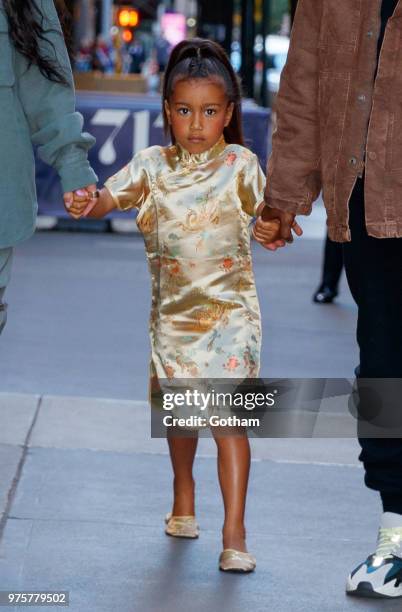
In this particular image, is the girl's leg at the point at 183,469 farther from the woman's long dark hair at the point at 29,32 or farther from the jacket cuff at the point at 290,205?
the woman's long dark hair at the point at 29,32

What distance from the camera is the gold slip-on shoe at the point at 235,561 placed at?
3.98 meters

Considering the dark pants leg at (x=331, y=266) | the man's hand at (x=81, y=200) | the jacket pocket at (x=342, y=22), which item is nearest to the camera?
the jacket pocket at (x=342, y=22)

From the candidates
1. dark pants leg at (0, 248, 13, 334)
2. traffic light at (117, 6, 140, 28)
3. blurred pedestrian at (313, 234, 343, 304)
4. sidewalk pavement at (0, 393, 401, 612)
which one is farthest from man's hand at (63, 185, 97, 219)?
traffic light at (117, 6, 140, 28)

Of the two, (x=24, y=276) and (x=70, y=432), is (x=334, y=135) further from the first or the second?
(x=24, y=276)

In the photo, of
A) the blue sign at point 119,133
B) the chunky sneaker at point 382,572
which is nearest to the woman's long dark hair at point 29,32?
the chunky sneaker at point 382,572

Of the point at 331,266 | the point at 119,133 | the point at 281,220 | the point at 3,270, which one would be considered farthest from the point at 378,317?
the point at 119,133

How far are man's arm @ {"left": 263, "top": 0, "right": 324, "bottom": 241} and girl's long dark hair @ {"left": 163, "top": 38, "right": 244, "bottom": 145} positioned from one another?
1.42ft

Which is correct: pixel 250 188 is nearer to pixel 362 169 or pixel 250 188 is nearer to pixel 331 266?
pixel 362 169

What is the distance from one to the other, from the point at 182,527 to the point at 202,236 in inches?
36.7

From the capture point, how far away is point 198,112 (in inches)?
163

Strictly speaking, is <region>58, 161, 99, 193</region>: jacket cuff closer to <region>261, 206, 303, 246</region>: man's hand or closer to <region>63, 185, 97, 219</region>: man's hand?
<region>63, 185, 97, 219</region>: man's hand

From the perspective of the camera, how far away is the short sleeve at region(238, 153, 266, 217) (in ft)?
13.5

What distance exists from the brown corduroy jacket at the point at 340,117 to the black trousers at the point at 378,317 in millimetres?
93

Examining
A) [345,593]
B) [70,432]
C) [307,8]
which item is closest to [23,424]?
[70,432]
